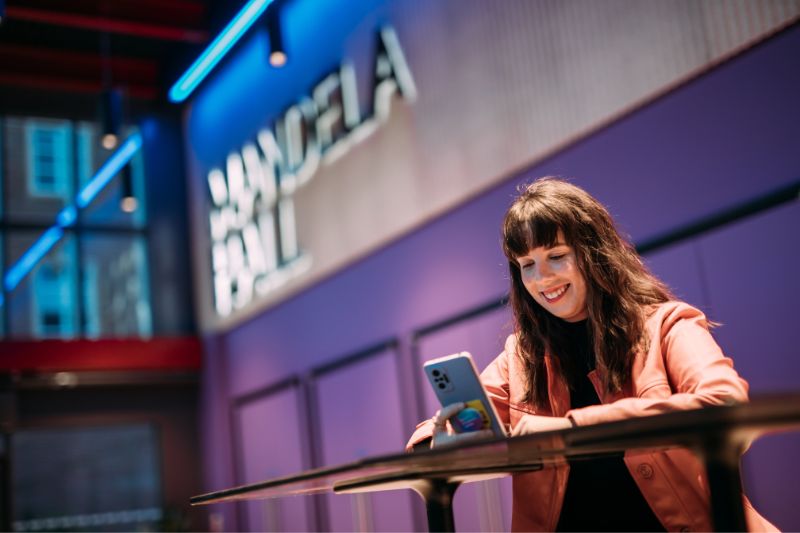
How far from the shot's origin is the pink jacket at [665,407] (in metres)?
1.30

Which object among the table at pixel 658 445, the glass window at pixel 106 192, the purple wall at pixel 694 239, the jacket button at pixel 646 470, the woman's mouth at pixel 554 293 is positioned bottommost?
the jacket button at pixel 646 470

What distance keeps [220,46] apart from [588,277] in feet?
20.0

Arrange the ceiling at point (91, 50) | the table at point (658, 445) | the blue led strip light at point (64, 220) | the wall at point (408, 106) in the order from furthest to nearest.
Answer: the blue led strip light at point (64, 220) → the ceiling at point (91, 50) → the wall at point (408, 106) → the table at point (658, 445)

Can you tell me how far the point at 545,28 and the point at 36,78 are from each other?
6427 millimetres

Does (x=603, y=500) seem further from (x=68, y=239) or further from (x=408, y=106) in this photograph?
(x=68, y=239)

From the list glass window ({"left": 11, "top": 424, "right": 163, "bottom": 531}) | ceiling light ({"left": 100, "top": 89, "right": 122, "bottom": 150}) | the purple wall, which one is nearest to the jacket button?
the purple wall

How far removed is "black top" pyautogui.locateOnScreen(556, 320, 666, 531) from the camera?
1504mm

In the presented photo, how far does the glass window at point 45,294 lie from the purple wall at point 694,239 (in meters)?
4.33

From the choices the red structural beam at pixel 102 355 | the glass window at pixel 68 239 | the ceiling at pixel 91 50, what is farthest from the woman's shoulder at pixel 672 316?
the glass window at pixel 68 239

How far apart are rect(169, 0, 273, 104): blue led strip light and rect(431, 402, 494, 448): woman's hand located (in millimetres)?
5238

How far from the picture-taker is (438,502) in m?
1.45

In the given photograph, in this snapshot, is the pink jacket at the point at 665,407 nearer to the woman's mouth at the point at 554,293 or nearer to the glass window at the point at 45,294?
the woman's mouth at the point at 554,293

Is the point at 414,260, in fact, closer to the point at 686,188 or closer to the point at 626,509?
the point at 686,188

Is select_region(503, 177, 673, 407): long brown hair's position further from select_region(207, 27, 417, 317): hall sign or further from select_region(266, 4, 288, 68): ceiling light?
select_region(207, 27, 417, 317): hall sign
